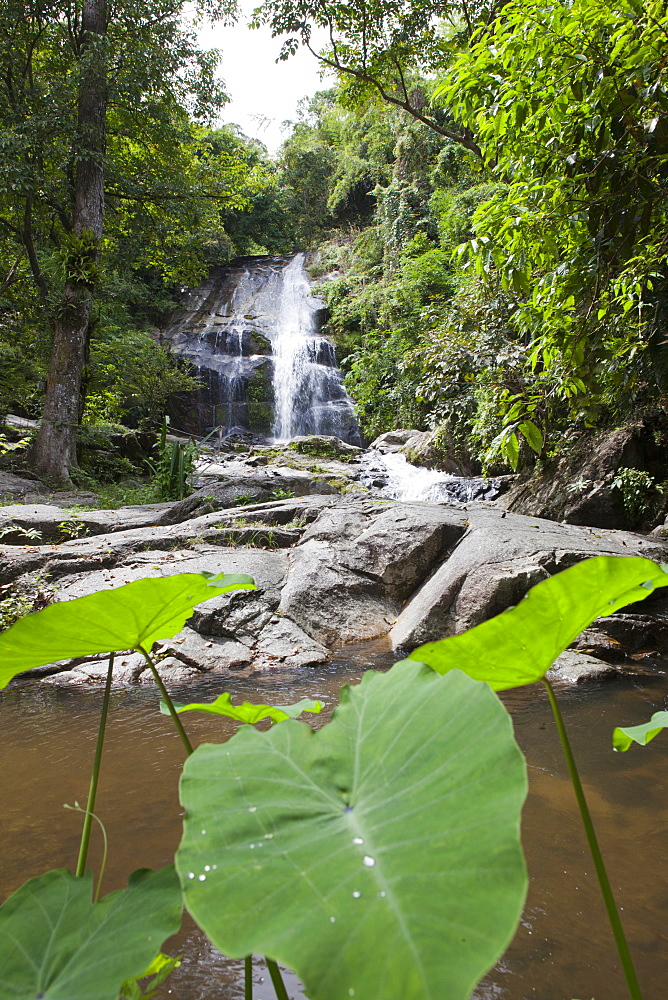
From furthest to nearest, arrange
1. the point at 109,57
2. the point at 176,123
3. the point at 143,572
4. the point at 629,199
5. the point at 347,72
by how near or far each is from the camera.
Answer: the point at 176,123
the point at 109,57
the point at 347,72
the point at 143,572
the point at 629,199

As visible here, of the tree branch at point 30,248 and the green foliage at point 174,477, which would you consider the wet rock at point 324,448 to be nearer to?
the green foliage at point 174,477

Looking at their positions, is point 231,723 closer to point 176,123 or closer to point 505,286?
point 505,286

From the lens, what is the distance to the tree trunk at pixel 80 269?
9.03 metres

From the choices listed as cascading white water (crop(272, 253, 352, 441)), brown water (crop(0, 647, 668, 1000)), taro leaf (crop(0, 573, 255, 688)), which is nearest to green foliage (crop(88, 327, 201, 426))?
cascading white water (crop(272, 253, 352, 441))

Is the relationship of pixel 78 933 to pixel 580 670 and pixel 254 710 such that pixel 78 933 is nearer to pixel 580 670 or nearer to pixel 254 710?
pixel 254 710

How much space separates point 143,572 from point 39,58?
11.4 metres

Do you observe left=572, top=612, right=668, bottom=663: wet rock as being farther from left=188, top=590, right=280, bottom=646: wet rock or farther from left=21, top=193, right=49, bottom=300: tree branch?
left=21, top=193, right=49, bottom=300: tree branch

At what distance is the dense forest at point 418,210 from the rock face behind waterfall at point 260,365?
88 centimetres

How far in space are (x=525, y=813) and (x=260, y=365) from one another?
1487cm

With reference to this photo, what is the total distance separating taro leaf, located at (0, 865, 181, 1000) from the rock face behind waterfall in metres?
13.8

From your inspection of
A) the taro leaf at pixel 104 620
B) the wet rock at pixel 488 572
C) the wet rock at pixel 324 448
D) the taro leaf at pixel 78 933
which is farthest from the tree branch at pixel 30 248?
the taro leaf at pixel 78 933

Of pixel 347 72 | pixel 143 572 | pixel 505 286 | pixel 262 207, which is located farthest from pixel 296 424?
pixel 262 207

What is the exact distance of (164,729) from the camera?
8.51 feet

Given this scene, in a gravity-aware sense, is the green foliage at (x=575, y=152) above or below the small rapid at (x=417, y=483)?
above
